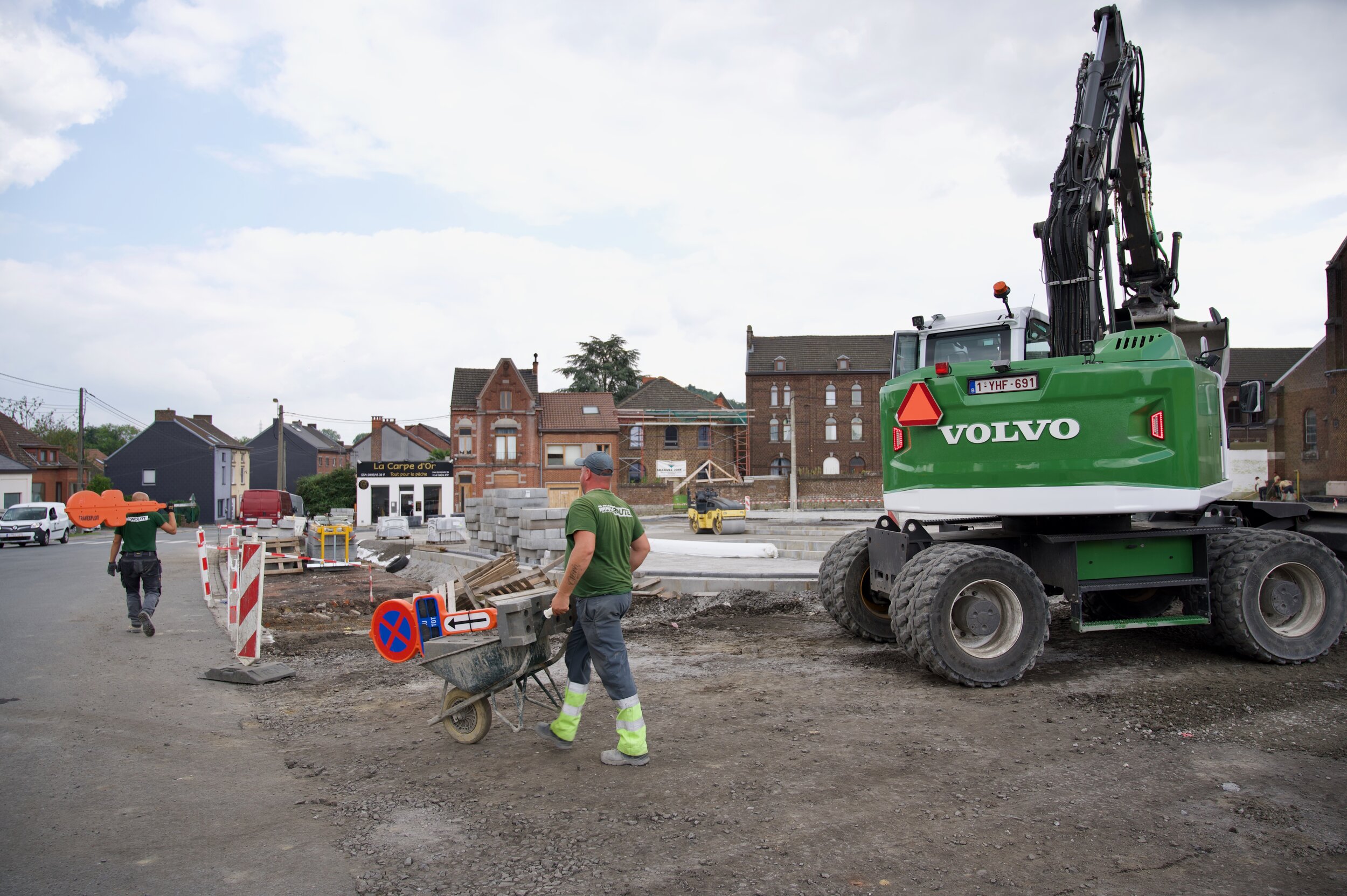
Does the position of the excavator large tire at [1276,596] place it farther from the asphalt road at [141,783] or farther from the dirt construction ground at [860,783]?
the asphalt road at [141,783]

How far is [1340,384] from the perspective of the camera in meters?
38.5

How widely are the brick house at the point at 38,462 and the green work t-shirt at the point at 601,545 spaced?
206 feet

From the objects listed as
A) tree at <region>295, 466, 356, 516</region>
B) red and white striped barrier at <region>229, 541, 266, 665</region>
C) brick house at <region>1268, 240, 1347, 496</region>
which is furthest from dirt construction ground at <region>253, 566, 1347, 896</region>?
tree at <region>295, 466, 356, 516</region>

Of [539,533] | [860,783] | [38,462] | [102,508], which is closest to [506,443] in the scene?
[38,462]

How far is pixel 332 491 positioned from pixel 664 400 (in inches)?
966

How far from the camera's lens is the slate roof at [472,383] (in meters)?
55.1

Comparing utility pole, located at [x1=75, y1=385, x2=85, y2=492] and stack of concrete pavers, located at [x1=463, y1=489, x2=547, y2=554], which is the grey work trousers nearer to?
stack of concrete pavers, located at [x1=463, y1=489, x2=547, y2=554]

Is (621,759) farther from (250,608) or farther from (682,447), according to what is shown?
(682,447)

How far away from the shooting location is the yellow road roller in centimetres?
3150

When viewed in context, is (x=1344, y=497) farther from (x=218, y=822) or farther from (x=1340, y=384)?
(x=1340, y=384)

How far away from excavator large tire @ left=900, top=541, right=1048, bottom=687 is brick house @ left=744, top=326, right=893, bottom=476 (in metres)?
55.7

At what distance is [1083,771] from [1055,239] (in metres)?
5.02

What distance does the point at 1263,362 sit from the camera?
6481cm

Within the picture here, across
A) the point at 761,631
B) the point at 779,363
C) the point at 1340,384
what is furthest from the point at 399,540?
the point at 1340,384
